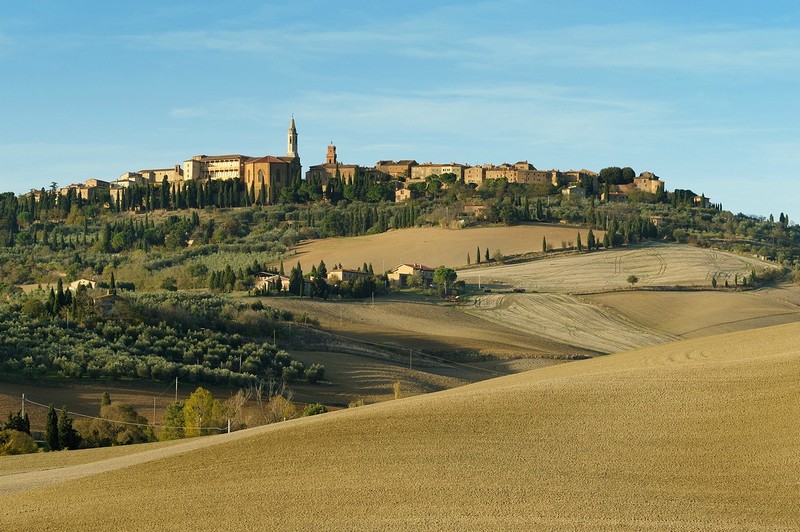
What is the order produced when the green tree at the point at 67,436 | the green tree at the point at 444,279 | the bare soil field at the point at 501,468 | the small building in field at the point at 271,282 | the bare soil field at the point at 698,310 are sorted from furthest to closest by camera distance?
the green tree at the point at 444,279, the small building in field at the point at 271,282, the bare soil field at the point at 698,310, the green tree at the point at 67,436, the bare soil field at the point at 501,468

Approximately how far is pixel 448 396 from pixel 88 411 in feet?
88.2

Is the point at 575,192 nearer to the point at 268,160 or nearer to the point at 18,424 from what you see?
the point at 268,160

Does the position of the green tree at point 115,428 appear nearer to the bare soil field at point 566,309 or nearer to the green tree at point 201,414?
the green tree at point 201,414

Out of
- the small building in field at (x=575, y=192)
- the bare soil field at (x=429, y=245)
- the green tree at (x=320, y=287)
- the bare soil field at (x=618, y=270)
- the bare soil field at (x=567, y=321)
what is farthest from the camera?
the small building in field at (x=575, y=192)

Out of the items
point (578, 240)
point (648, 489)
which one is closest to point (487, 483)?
point (648, 489)

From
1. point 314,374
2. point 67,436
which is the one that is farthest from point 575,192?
point 67,436

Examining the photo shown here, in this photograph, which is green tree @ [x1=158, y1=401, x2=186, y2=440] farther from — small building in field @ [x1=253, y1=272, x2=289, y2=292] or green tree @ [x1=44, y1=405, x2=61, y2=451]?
small building in field @ [x1=253, y1=272, x2=289, y2=292]

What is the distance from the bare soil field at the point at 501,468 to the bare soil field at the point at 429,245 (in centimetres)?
9677

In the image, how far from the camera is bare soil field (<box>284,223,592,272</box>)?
444 feet

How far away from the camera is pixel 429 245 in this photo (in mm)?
141875

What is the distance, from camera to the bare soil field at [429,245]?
135m

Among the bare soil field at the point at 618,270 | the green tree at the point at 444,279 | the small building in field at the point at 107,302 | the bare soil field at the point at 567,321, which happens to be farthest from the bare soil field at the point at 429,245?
the small building in field at the point at 107,302

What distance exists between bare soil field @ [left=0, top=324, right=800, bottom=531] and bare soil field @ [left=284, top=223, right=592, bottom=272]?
317 feet

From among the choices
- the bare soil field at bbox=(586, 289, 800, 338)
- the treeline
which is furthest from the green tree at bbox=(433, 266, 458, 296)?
the treeline
